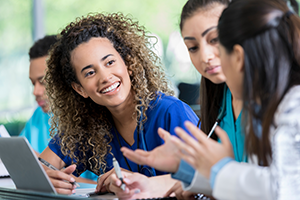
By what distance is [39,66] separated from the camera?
225cm

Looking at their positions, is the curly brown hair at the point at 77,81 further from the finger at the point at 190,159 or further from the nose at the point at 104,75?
the finger at the point at 190,159

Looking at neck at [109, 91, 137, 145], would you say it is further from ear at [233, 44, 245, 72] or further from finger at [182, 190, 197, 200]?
ear at [233, 44, 245, 72]

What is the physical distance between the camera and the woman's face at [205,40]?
1043 millimetres

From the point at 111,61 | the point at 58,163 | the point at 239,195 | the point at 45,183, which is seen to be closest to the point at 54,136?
the point at 58,163

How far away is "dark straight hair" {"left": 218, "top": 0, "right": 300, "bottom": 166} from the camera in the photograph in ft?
2.41

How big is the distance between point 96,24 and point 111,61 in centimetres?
21

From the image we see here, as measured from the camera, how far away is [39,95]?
90.3 inches

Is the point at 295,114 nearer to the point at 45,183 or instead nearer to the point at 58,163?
the point at 45,183

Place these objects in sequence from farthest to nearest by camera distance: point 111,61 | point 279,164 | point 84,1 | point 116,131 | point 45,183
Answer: point 84,1
point 116,131
point 111,61
point 45,183
point 279,164

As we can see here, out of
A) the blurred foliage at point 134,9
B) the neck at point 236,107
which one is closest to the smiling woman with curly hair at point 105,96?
the neck at point 236,107

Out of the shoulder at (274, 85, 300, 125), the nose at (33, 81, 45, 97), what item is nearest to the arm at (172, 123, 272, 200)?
the shoulder at (274, 85, 300, 125)

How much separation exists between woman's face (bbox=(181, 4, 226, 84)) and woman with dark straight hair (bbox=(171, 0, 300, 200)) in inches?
9.5

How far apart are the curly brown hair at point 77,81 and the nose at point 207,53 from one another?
1.70ft

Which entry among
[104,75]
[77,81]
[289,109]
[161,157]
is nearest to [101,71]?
[104,75]
